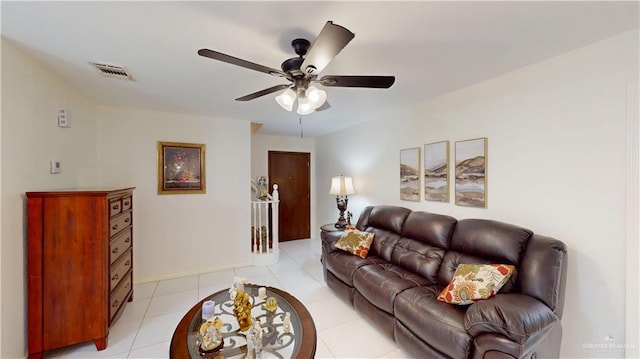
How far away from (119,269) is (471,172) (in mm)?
3497

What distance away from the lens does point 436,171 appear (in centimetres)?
283

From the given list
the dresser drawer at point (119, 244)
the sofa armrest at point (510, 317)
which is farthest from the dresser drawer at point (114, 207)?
the sofa armrest at point (510, 317)

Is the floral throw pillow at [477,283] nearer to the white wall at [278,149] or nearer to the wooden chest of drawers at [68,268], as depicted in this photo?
the wooden chest of drawers at [68,268]

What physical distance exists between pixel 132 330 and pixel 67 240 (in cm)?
98

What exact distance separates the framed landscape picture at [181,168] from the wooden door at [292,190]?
68.7 inches

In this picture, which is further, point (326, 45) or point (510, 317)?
point (510, 317)

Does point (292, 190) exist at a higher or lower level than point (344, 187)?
lower

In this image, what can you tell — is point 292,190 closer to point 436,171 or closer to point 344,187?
point 344,187

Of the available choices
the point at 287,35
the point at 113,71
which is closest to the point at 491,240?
the point at 287,35

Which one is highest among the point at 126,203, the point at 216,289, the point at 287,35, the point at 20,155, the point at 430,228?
the point at 287,35

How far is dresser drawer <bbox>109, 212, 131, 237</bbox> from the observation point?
219cm

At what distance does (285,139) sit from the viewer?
5.36 metres

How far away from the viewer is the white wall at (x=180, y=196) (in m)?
3.25

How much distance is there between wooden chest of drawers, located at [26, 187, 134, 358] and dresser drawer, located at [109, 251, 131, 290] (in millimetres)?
75
